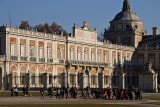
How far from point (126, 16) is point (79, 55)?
1063 inches

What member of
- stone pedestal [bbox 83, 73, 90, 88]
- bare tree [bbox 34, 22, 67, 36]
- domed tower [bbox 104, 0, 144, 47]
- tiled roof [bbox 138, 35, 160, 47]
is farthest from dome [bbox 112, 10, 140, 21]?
stone pedestal [bbox 83, 73, 90, 88]

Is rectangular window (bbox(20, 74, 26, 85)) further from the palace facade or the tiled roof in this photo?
the tiled roof

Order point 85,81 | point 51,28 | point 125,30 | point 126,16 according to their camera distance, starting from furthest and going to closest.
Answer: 1. point 126,16
2. point 125,30
3. point 51,28
4. point 85,81

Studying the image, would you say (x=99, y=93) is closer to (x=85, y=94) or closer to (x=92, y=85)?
(x=85, y=94)

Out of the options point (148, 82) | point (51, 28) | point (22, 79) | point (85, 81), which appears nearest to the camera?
point (148, 82)

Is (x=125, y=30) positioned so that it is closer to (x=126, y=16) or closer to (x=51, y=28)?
(x=126, y=16)

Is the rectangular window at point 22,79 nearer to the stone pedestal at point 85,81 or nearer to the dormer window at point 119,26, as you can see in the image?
the stone pedestal at point 85,81

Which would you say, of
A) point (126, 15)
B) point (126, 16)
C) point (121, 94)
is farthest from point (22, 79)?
point (126, 15)

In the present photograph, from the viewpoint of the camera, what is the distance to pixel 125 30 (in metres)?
114

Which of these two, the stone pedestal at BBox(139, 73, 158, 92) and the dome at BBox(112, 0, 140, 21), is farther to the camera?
the dome at BBox(112, 0, 140, 21)

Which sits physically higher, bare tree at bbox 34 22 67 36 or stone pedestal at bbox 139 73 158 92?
bare tree at bbox 34 22 67 36

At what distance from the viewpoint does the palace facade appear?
2894 inches

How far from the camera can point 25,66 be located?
7662 cm

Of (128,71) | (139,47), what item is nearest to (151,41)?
(139,47)
